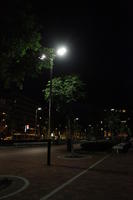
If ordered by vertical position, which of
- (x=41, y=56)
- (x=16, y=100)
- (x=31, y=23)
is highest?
(x=16, y=100)

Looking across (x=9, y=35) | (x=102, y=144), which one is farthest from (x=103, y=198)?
(x=102, y=144)

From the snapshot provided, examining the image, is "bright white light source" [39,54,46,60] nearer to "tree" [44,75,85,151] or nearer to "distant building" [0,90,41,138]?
"tree" [44,75,85,151]

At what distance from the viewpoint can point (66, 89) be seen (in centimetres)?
2283

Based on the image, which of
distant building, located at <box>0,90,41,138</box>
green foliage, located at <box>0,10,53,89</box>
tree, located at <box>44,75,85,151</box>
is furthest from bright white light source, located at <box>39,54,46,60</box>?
Result: distant building, located at <box>0,90,41,138</box>

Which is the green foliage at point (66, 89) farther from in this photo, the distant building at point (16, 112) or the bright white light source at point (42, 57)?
the distant building at point (16, 112)

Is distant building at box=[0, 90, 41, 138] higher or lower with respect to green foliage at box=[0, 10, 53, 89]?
higher

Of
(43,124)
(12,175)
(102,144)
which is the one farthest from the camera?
(43,124)

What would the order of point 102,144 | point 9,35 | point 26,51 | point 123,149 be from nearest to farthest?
point 9,35 < point 26,51 < point 123,149 < point 102,144

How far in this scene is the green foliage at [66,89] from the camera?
2267 centimetres

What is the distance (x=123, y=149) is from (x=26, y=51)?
1990cm

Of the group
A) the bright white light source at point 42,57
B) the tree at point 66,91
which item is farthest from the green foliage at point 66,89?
the bright white light source at point 42,57

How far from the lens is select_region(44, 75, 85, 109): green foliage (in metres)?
22.7

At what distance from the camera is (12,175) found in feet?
39.8

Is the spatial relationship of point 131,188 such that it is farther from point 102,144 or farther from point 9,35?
point 102,144
